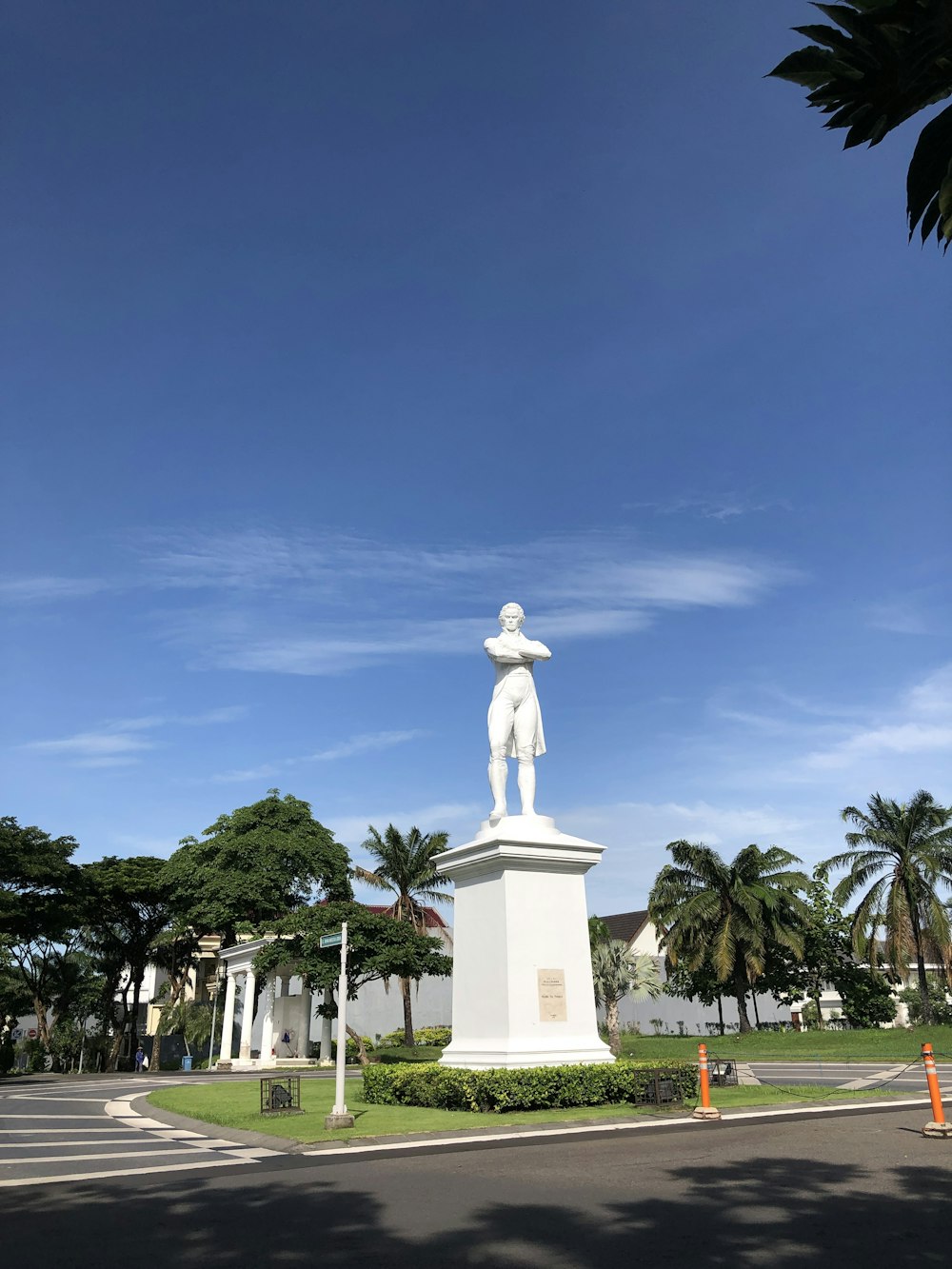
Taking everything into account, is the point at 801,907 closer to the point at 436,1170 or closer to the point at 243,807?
the point at 243,807

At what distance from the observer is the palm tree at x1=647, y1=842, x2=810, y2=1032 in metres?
44.9

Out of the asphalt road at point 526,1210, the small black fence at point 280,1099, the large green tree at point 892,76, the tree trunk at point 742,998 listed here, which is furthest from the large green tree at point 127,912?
the large green tree at point 892,76

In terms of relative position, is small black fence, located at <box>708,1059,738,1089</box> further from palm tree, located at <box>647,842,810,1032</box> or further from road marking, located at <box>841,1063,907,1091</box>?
palm tree, located at <box>647,842,810,1032</box>

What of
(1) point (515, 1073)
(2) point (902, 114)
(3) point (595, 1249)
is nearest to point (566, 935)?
(1) point (515, 1073)

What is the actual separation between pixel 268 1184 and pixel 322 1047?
34.6 metres

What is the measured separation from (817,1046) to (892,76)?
3804 cm

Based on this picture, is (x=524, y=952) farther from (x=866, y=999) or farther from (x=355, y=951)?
(x=866, y=999)

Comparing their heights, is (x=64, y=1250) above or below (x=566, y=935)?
below

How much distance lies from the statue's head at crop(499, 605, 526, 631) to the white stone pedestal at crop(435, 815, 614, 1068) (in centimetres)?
384

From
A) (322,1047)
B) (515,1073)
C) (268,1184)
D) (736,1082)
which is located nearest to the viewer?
(268,1184)

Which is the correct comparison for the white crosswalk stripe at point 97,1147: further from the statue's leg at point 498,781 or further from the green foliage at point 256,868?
the green foliage at point 256,868

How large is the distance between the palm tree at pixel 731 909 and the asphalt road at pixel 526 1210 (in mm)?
36398

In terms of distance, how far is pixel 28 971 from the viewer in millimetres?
50906

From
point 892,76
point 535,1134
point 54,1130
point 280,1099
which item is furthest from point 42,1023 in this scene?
point 892,76
